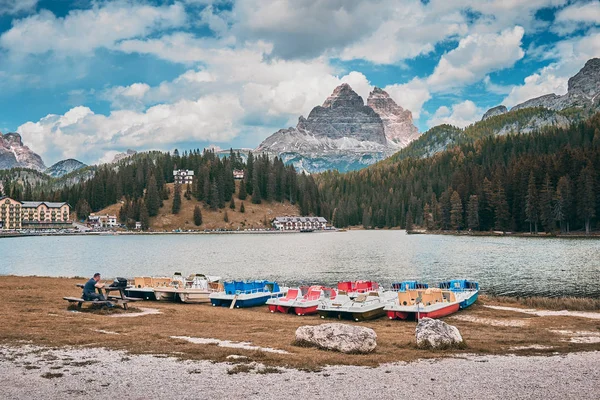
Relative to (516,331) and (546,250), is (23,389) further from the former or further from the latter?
(546,250)

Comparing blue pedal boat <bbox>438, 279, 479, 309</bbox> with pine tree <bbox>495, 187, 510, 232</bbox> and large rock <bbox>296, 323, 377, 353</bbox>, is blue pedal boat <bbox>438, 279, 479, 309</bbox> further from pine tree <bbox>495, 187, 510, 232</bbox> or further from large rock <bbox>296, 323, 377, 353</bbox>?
pine tree <bbox>495, 187, 510, 232</bbox>

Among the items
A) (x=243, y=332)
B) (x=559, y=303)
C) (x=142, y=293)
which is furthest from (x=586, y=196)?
(x=243, y=332)

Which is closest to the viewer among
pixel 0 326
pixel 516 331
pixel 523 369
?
pixel 523 369

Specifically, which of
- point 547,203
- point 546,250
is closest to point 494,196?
point 547,203

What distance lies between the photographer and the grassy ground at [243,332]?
68.3ft

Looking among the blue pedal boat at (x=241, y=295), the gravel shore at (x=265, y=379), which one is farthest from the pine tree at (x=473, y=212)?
the gravel shore at (x=265, y=379)

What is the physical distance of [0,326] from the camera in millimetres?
24688

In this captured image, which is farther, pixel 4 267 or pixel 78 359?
pixel 4 267

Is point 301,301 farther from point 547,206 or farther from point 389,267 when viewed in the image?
point 547,206

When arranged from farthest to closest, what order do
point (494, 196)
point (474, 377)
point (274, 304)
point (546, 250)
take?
1. point (494, 196)
2. point (546, 250)
3. point (274, 304)
4. point (474, 377)

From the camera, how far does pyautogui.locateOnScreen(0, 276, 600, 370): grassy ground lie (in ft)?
68.3

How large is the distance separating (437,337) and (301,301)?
18631mm

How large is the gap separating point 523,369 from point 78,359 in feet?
55.5

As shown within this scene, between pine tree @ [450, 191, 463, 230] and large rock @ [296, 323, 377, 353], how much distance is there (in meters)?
Answer: 179
